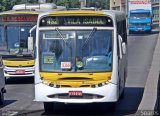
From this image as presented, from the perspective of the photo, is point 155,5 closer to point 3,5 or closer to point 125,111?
point 3,5

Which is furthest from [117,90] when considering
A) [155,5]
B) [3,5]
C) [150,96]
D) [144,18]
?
[155,5]

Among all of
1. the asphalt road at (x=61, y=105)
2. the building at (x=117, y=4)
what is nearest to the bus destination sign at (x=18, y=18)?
the asphalt road at (x=61, y=105)

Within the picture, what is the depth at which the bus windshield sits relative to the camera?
613 inches

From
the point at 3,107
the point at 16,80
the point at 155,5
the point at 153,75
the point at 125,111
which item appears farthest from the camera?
the point at 155,5

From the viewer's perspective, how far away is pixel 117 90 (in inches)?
614

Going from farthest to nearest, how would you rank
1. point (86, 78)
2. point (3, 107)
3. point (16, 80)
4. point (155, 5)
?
point (155, 5) < point (16, 80) < point (3, 107) < point (86, 78)

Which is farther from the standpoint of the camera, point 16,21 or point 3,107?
point 16,21

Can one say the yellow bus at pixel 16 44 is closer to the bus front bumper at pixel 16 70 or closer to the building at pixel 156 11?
the bus front bumper at pixel 16 70

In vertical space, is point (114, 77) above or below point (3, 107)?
above

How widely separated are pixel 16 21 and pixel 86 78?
1072cm

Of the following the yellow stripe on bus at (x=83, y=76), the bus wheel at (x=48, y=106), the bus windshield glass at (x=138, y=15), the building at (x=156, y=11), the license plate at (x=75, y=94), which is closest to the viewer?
the license plate at (x=75, y=94)

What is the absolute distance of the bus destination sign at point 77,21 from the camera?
15781 millimetres

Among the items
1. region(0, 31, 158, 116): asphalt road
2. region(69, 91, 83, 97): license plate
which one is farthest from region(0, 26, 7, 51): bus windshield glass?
region(69, 91, 83, 97): license plate

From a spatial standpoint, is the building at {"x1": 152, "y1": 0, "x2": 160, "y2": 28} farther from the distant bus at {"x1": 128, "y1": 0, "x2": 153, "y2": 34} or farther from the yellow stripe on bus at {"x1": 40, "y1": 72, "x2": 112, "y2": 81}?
the yellow stripe on bus at {"x1": 40, "y1": 72, "x2": 112, "y2": 81}
